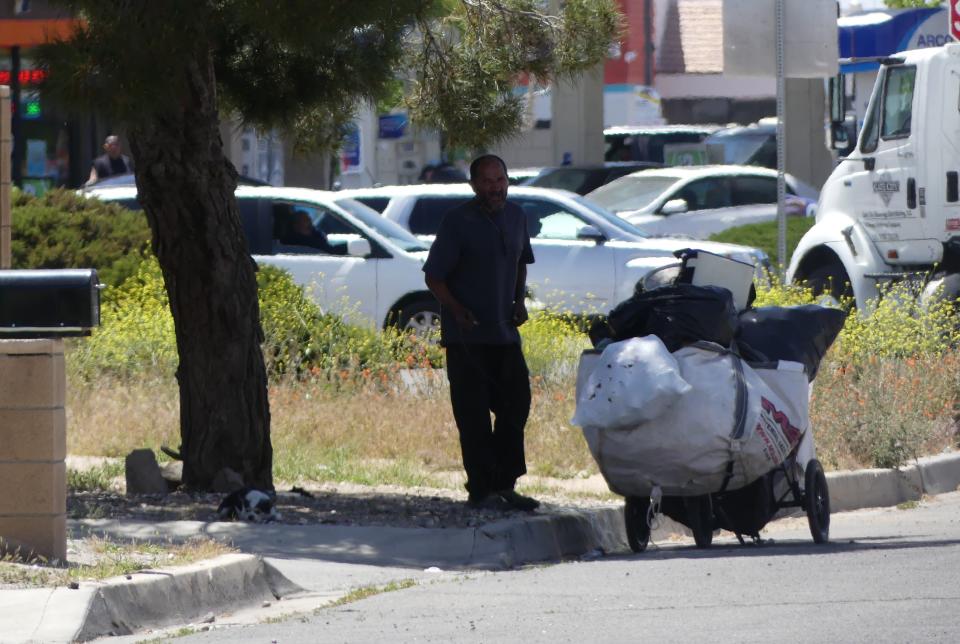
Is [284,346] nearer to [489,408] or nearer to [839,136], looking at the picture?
[489,408]

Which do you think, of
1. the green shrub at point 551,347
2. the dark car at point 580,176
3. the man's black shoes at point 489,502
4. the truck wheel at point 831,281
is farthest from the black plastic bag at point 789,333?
the dark car at point 580,176

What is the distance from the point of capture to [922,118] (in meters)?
15.3

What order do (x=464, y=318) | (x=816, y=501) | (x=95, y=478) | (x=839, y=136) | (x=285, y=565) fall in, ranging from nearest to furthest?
1. (x=285, y=565)
2. (x=816, y=501)
3. (x=464, y=318)
4. (x=95, y=478)
5. (x=839, y=136)

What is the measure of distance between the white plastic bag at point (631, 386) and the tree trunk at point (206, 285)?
204 centimetres

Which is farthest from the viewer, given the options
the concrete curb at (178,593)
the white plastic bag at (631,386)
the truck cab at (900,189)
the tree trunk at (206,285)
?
the truck cab at (900,189)

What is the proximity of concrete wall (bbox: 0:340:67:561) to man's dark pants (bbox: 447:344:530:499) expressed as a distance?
95.4 inches

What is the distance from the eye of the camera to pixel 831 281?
16.1 metres

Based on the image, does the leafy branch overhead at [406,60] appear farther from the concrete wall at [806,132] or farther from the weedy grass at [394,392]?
the concrete wall at [806,132]

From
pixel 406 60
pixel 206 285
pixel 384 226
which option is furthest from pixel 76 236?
pixel 206 285

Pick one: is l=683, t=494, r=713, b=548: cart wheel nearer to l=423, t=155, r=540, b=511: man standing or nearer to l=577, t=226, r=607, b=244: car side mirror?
l=423, t=155, r=540, b=511: man standing

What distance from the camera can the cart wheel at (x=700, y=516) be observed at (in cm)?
836

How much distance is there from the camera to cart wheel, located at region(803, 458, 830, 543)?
27.2ft

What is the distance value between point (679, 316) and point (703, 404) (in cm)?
50

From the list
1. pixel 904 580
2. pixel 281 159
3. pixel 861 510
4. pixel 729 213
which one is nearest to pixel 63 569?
pixel 904 580
